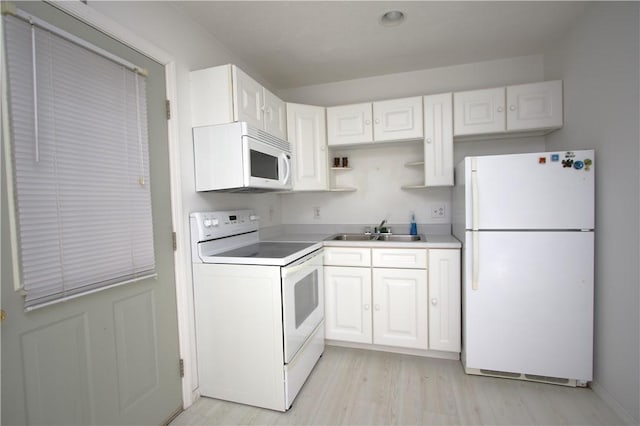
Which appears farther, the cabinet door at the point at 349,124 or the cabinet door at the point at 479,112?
the cabinet door at the point at 349,124

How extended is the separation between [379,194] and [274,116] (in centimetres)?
130

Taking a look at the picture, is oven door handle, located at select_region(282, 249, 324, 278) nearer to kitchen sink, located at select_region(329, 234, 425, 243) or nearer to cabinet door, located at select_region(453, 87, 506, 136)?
kitchen sink, located at select_region(329, 234, 425, 243)

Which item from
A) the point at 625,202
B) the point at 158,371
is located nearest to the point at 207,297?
the point at 158,371

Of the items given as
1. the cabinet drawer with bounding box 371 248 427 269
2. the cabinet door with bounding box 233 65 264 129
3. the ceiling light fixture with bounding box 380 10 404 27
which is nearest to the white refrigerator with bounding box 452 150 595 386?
the cabinet drawer with bounding box 371 248 427 269

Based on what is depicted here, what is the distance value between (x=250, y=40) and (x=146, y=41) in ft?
2.78

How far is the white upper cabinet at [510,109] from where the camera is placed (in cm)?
220

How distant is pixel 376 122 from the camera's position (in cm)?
254

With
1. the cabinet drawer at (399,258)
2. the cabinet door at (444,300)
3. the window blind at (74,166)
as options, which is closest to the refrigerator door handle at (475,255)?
the cabinet door at (444,300)

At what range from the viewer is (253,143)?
5.93 feet

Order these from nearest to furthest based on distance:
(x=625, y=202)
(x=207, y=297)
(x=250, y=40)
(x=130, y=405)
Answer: (x=130, y=405) < (x=625, y=202) < (x=207, y=297) < (x=250, y=40)

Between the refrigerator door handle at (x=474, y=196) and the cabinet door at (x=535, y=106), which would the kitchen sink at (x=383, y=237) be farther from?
the cabinet door at (x=535, y=106)

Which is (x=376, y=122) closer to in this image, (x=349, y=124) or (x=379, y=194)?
(x=349, y=124)

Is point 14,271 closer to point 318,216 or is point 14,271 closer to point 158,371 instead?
point 158,371

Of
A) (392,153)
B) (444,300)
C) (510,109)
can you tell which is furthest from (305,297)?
(510,109)
